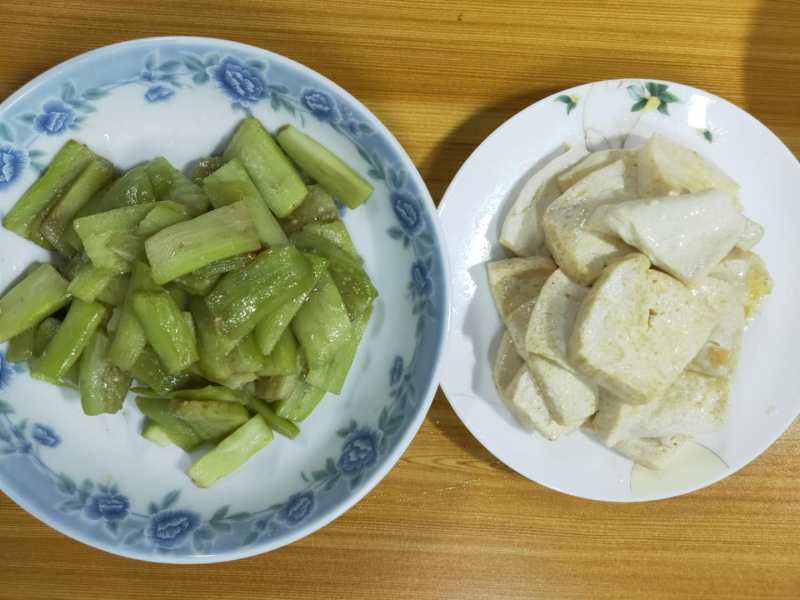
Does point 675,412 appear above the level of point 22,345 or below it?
below

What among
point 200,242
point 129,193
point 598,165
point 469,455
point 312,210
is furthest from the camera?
point 469,455

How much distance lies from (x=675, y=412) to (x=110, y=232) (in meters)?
1.36

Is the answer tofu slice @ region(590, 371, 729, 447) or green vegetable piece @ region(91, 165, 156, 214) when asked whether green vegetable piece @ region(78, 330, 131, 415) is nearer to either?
green vegetable piece @ region(91, 165, 156, 214)

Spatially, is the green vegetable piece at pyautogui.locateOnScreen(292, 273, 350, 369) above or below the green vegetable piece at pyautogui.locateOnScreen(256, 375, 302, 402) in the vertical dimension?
above

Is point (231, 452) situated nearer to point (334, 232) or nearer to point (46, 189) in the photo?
point (334, 232)

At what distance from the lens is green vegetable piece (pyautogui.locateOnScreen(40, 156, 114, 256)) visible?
58.6 inches

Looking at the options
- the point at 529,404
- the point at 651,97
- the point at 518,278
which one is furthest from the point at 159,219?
the point at 651,97

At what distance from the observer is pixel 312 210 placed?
1.56m

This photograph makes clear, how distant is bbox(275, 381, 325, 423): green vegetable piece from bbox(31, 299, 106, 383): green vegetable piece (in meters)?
0.44

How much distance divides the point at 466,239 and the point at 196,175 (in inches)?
26.5

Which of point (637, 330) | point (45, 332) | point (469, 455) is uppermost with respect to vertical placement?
point (45, 332)

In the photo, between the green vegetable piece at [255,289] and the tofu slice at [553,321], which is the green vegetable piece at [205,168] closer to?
the green vegetable piece at [255,289]

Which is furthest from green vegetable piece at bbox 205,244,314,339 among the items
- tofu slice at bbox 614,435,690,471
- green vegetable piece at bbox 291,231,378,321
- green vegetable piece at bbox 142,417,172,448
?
tofu slice at bbox 614,435,690,471

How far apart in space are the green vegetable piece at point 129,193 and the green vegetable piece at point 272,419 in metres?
0.51
